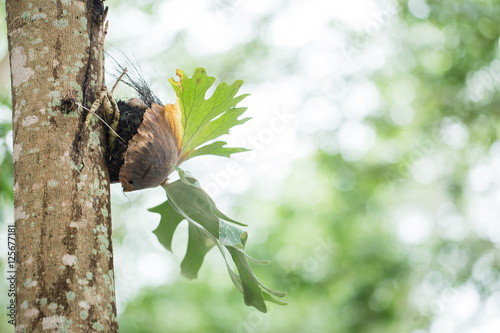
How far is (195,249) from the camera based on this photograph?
5.56ft

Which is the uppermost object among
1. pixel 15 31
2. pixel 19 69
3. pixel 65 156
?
pixel 15 31

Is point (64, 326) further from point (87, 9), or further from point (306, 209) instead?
point (306, 209)

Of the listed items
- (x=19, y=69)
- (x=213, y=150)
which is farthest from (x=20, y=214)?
(x=213, y=150)

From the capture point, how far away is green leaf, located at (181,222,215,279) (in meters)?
1.63

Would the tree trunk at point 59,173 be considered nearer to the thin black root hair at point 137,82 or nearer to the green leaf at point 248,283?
the thin black root hair at point 137,82

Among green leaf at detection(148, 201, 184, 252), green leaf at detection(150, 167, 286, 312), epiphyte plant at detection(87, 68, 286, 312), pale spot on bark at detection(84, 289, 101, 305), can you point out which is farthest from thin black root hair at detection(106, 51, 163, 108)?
pale spot on bark at detection(84, 289, 101, 305)

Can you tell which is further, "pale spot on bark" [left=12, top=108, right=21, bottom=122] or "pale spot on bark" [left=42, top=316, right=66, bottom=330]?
"pale spot on bark" [left=12, top=108, right=21, bottom=122]

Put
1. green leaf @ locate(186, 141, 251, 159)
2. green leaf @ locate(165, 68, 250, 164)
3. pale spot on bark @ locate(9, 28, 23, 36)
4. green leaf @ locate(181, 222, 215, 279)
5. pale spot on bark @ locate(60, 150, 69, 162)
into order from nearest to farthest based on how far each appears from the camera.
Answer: pale spot on bark @ locate(60, 150, 69, 162), pale spot on bark @ locate(9, 28, 23, 36), green leaf @ locate(165, 68, 250, 164), green leaf @ locate(186, 141, 251, 159), green leaf @ locate(181, 222, 215, 279)

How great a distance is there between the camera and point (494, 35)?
16.7 feet

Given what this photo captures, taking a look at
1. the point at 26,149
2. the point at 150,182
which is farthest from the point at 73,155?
the point at 150,182

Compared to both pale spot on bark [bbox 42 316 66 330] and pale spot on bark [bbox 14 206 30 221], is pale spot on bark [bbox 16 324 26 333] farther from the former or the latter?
pale spot on bark [bbox 14 206 30 221]

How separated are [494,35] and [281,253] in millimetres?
3458

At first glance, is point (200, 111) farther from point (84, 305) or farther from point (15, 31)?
point (84, 305)

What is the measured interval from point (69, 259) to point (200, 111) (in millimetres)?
558
